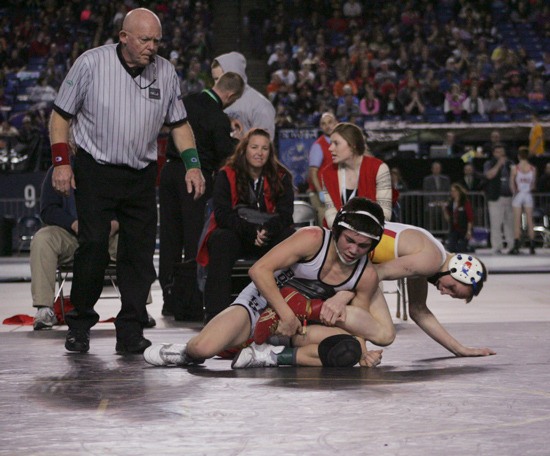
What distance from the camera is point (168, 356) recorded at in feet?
20.1

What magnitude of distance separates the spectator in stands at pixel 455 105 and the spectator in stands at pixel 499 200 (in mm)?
2767

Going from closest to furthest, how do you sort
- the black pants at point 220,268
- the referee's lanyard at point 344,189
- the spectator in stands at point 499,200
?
the black pants at point 220,268 → the referee's lanyard at point 344,189 → the spectator in stands at point 499,200

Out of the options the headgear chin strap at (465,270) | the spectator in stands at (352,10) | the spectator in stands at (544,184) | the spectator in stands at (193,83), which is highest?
the spectator in stands at (352,10)

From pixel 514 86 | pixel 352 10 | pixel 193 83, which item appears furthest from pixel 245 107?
pixel 352 10

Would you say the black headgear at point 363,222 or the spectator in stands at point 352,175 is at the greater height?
the spectator in stands at point 352,175

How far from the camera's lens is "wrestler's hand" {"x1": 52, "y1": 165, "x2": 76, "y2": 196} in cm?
646

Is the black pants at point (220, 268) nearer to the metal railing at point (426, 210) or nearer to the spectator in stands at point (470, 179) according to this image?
the metal railing at point (426, 210)

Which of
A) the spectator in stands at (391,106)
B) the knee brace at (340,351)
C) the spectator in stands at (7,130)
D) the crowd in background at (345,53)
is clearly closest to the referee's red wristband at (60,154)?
the knee brace at (340,351)

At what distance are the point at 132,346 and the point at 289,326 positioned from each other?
131 cm

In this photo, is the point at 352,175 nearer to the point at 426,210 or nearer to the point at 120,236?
the point at 120,236

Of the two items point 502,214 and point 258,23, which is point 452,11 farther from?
point 502,214

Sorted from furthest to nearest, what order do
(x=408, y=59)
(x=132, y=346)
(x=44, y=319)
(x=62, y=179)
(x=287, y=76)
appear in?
(x=408, y=59) < (x=287, y=76) < (x=44, y=319) < (x=132, y=346) < (x=62, y=179)

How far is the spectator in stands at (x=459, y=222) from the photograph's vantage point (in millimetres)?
17391

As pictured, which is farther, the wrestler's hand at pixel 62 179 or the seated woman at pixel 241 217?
the seated woman at pixel 241 217
